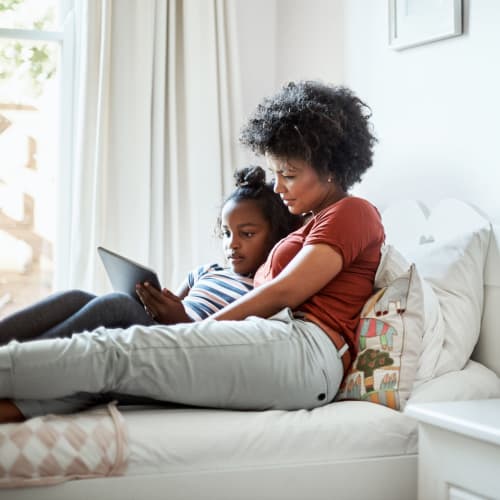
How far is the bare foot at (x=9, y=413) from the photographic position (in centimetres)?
147

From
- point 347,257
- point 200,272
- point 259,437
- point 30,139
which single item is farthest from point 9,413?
point 30,139

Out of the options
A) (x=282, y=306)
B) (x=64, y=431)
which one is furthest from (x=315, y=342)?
(x=64, y=431)

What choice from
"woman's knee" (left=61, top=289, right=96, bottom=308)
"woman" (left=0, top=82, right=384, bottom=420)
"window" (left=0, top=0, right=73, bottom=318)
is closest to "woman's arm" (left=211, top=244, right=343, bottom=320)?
"woman" (left=0, top=82, right=384, bottom=420)

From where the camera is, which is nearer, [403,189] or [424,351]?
[424,351]

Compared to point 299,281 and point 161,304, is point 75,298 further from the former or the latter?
point 299,281

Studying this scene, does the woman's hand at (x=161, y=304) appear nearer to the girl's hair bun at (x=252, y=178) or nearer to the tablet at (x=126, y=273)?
the tablet at (x=126, y=273)

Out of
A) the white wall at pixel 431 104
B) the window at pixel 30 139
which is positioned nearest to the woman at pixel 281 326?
the white wall at pixel 431 104

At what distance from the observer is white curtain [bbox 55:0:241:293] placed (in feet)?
9.18

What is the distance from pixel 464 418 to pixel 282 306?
1.56 feet

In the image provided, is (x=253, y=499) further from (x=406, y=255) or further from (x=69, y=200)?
(x=69, y=200)

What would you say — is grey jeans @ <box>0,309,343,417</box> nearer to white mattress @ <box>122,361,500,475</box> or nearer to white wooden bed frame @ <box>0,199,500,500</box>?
white mattress @ <box>122,361,500,475</box>

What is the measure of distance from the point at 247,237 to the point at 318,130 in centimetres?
40

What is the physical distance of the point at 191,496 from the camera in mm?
1493

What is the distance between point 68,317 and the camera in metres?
1.79
